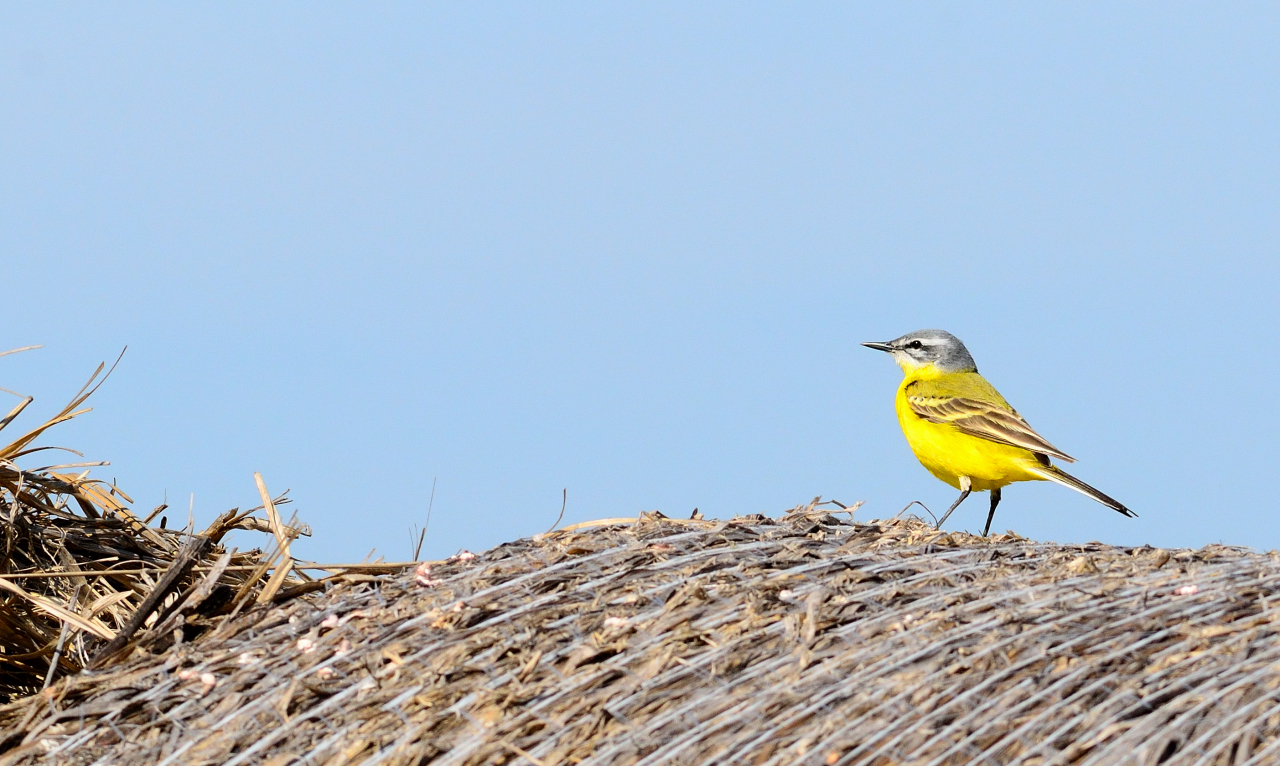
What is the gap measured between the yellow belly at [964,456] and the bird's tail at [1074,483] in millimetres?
72

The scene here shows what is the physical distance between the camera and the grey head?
29.6ft

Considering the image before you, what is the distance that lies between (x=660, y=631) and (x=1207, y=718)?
147 cm

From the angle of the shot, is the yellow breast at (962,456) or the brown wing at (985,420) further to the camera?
the yellow breast at (962,456)

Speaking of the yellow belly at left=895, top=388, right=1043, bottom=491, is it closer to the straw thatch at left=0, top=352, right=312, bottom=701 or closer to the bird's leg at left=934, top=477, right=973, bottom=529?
the bird's leg at left=934, top=477, right=973, bottom=529

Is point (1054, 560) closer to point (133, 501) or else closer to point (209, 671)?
point (209, 671)

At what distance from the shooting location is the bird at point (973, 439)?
7.79 meters

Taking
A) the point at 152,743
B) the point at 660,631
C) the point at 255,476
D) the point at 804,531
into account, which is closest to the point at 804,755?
the point at 660,631

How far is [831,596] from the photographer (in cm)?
392

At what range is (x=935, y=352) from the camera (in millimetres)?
9039

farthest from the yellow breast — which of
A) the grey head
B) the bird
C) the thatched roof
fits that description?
the thatched roof

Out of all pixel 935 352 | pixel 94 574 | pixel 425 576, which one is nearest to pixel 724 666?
pixel 425 576

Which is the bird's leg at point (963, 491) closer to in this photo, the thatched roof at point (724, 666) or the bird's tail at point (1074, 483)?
the bird's tail at point (1074, 483)

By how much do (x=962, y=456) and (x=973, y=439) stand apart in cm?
13

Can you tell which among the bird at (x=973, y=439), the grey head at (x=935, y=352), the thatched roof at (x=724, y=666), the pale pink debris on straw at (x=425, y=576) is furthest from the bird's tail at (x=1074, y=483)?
the pale pink debris on straw at (x=425, y=576)
